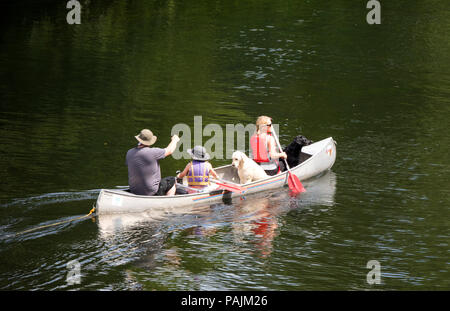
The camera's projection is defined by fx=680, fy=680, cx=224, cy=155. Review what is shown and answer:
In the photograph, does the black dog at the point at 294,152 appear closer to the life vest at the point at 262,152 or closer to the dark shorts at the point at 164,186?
the life vest at the point at 262,152

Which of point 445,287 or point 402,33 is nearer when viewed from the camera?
point 445,287

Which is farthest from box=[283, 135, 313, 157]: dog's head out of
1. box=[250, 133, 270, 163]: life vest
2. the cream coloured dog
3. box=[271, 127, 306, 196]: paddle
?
the cream coloured dog

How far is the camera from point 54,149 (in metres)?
17.8

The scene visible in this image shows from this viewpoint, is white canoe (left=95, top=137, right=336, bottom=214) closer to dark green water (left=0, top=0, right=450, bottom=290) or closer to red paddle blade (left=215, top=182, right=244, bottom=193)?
red paddle blade (left=215, top=182, right=244, bottom=193)

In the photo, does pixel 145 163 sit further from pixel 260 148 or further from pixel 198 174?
pixel 260 148

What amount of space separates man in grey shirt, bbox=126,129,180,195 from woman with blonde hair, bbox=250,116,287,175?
10.1 feet

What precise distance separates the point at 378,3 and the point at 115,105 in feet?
91.9

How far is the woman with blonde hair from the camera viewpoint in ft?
50.3

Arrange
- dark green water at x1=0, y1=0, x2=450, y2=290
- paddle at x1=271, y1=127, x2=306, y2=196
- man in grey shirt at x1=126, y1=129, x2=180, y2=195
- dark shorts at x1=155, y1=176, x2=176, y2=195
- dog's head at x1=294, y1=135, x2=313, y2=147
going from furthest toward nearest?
dog's head at x1=294, y1=135, x2=313, y2=147, paddle at x1=271, y1=127, x2=306, y2=196, dark shorts at x1=155, y1=176, x2=176, y2=195, man in grey shirt at x1=126, y1=129, x2=180, y2=195, dark green water at x1=0, y1=0, x2=450, y2=290

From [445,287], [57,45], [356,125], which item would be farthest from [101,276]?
[57,45]

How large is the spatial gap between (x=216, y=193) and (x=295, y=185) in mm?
2163

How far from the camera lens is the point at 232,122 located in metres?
20.8
